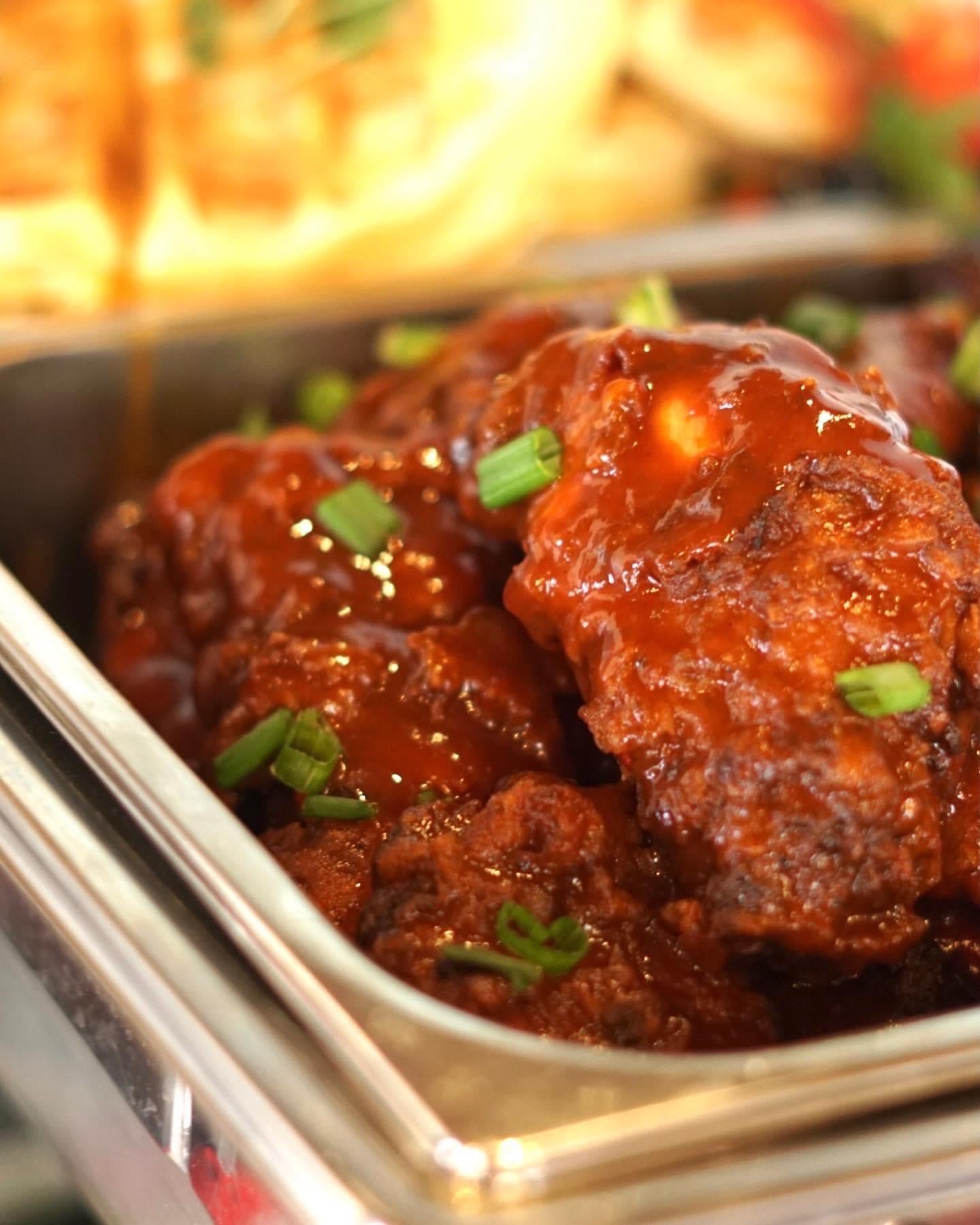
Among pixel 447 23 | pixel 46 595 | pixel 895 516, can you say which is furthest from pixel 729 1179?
pixel 447 23

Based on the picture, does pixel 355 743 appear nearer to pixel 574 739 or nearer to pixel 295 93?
pixel 574 739

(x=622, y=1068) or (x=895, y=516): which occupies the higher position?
(x=895, y=516)

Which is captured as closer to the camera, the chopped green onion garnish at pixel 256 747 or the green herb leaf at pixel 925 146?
the chopped green onion garnish at pixel 256 747

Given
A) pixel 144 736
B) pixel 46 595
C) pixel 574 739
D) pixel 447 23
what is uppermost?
pixel 447 23

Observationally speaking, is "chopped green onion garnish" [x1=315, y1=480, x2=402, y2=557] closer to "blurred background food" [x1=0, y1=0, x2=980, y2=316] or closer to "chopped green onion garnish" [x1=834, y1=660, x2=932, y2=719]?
"chopped green onion garnish" [x1=834, y1=660, x2=932, y2=719]

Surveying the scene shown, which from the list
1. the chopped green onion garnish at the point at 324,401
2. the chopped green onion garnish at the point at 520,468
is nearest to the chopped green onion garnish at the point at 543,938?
the chopped green onion garnish at the point at 520,468

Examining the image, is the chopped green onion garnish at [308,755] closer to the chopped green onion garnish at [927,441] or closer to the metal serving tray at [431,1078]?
the metal serving tray at [431,1078]

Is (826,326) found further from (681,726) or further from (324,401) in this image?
(681,726)
